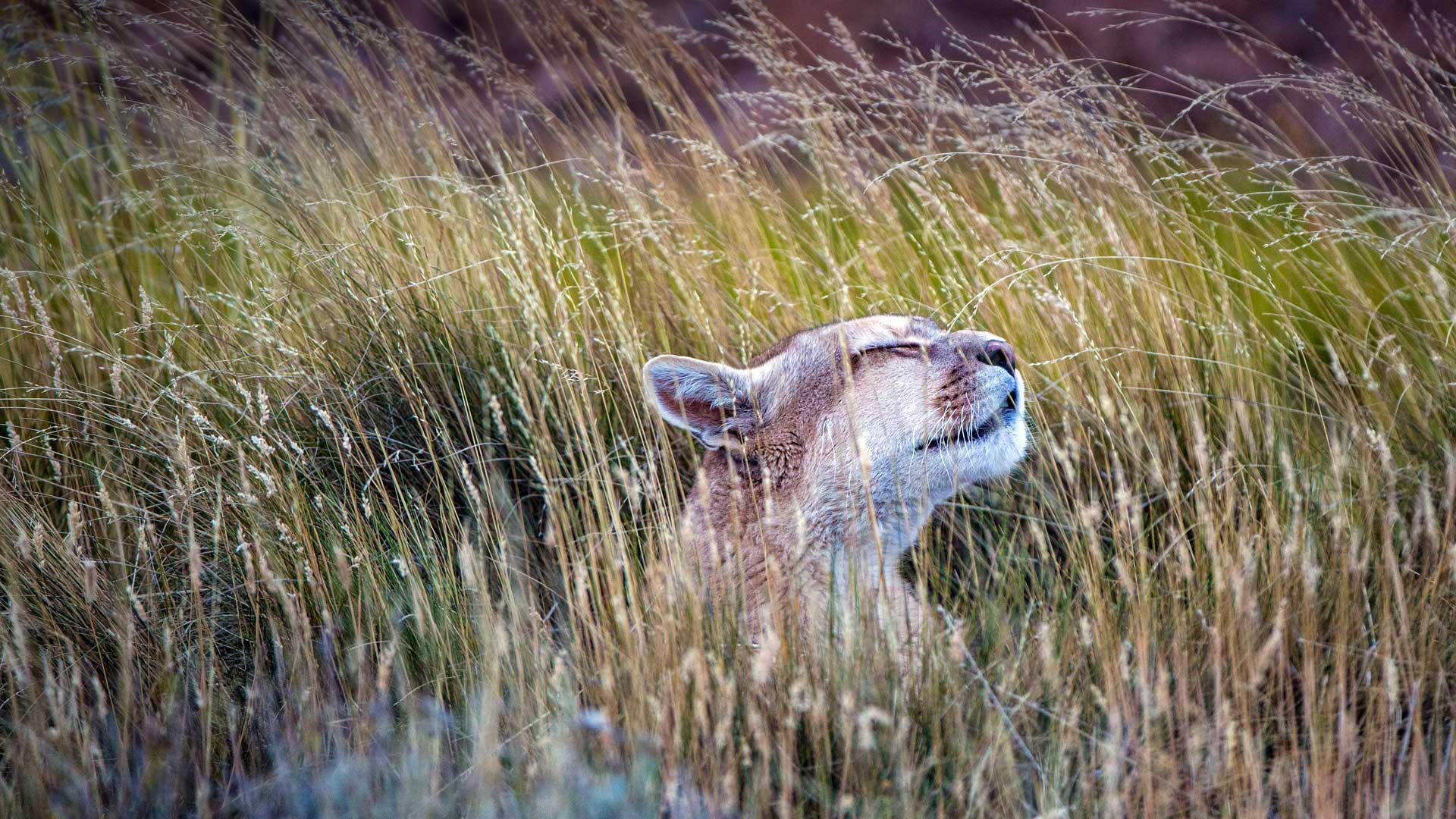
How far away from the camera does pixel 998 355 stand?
11.1 feet

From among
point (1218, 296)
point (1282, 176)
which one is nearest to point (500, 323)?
point (1218, 296)

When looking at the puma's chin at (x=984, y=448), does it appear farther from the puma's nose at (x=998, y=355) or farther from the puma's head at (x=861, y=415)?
the puma's nose at (x=998, y=355)

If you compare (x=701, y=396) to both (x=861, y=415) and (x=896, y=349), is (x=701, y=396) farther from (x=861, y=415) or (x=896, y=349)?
(x=896, y=349)

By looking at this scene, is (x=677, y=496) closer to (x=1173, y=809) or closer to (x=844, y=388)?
(x=844, y=388)

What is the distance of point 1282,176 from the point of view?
436 cm

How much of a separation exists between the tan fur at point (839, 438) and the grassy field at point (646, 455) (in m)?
0.16

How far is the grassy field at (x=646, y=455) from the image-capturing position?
218cm

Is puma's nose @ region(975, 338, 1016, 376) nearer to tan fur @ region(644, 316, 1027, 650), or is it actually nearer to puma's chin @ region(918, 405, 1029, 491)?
tan fur @ region(644, 316, 1027, 650)

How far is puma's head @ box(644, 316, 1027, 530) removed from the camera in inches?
126

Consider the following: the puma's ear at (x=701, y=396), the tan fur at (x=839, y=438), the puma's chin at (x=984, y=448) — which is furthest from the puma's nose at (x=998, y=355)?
the puma's ear at (x=701, y=396)

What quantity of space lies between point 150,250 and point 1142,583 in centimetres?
351

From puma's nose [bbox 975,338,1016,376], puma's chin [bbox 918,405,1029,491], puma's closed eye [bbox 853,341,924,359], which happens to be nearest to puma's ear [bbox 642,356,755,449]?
puma's closed eye [bbox 853,341,924,359]

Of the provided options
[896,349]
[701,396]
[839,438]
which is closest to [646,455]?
[701,396]

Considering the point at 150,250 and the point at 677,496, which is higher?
the point at 150,250
